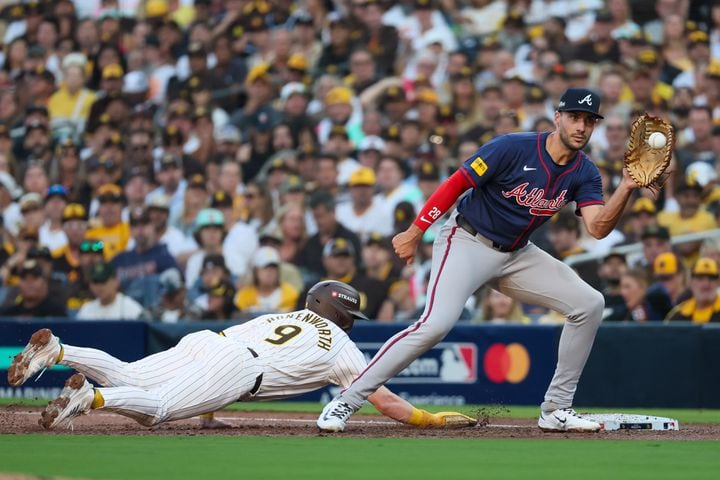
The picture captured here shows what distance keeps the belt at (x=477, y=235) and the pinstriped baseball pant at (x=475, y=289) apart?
0.04 ft

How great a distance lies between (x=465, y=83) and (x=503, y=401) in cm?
414

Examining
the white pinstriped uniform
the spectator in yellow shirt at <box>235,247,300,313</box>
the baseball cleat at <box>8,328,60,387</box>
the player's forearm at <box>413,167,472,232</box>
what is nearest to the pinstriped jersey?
the white pinstriped uniform

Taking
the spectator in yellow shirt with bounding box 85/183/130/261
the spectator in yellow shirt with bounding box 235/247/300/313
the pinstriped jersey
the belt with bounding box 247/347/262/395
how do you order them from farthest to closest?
the spectator in yellow shirt with bounding box 85/183/130/261
the spectator in yellow shirt with bounding box 235/247/300/313
the pinstriped jersey
the belt with bounding box 247/347/262/395

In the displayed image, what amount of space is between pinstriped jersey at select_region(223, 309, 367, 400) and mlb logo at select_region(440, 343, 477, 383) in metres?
3.91

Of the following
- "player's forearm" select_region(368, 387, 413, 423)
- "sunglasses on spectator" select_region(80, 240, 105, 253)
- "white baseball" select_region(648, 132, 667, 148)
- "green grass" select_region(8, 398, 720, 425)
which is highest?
"white baseball" select_region(648, 132, 667, 148)

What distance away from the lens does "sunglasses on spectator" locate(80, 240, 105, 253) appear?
1307 cm

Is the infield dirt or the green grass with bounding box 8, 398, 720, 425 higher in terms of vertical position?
the infield dirt

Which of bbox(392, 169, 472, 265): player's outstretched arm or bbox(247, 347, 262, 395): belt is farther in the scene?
bbox(247, 347, 262, 395): belt

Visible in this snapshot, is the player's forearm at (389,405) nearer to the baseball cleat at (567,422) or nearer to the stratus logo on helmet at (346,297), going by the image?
the stratus logo on helmet at (346,297)

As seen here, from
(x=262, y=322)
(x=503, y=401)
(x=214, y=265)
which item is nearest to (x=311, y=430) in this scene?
(x=262, y=322)

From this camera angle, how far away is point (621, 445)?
21.6ft

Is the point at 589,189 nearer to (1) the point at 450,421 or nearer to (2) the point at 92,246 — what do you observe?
(1) the point at 450,421

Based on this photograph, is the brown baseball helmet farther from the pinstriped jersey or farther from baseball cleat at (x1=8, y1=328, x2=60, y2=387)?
baseball cleat at (x1=8, y1=328, x2=60, y2=387)

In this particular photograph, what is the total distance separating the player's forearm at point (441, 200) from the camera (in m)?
6.96
